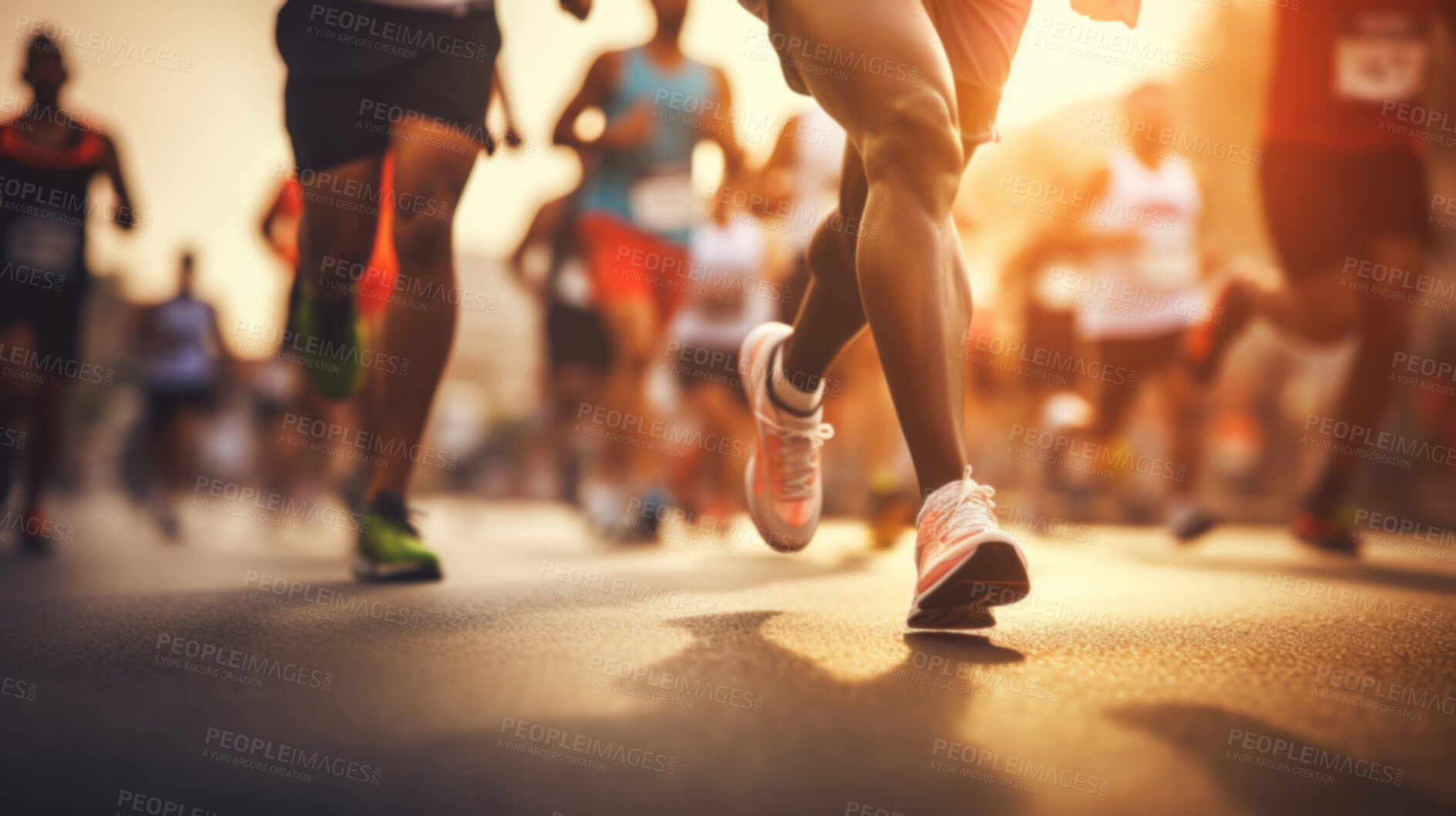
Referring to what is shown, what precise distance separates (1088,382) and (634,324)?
3.48 m

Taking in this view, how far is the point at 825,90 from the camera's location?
1.76 metres

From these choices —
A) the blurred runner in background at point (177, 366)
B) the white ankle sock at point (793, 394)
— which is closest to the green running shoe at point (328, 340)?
the white ankle sock at point (793, 394)

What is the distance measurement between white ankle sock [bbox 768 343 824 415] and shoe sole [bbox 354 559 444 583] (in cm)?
92

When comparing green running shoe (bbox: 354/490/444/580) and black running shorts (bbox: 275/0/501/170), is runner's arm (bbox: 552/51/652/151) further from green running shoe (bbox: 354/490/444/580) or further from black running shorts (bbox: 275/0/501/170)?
green running shoe (bbox: 354/490/444/580)

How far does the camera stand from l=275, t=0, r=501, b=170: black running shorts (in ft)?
7.96

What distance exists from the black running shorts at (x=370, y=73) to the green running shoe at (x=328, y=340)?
36 cm

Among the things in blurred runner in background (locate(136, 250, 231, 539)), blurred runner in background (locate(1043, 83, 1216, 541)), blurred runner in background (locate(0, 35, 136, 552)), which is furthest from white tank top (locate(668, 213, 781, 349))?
blurred runner in background (locate(136, 250, 231, 539))

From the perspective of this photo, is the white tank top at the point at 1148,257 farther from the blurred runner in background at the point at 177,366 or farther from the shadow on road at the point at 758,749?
the blurred runner in background at the point at 177,366

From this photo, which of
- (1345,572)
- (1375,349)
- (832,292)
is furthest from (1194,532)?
(832,292)

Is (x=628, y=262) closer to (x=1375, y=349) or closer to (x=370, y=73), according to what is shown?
(x=370, y=73)

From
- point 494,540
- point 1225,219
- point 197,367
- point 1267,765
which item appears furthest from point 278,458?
point 1225,219

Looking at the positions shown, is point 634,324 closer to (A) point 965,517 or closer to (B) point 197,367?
(B) point 197,367

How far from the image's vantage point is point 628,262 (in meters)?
5.17

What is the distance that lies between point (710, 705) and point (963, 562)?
18.2 inches
